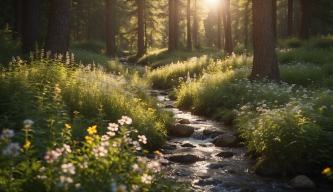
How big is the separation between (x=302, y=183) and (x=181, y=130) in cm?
498

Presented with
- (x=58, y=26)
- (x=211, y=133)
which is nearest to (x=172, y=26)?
(x=58, y=26)

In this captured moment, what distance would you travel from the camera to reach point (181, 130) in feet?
44.3

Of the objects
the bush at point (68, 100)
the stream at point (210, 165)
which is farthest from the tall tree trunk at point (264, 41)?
the bush at point (68, 100)

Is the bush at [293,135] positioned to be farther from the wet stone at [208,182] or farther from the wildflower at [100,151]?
the wildflower at [100,151]

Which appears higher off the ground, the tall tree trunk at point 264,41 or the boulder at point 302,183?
the tall tree trunk at point 264,41

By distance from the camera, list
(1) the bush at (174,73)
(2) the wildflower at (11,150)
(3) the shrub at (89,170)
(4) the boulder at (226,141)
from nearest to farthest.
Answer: (2) the wildflower at (11,150) → (3) the shrub at (89,170) → (4) the boulder at (226,141) → (1) the bush at (174,73)

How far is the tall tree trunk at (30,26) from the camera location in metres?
21.9

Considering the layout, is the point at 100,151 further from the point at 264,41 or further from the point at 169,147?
the point at 264,41

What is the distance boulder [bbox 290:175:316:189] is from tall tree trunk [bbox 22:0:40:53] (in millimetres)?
15896

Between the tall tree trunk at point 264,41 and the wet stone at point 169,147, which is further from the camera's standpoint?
the tall tree trunk at point 264,41

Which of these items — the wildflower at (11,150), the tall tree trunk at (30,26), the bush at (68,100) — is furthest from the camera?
the tall tree trunk at (30,26)

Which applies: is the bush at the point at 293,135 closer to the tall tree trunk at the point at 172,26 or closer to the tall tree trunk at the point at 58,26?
the tall tree trunk at the point at 58,26

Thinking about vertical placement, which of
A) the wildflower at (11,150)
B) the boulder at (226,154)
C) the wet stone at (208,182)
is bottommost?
the wet stone at (208,182)

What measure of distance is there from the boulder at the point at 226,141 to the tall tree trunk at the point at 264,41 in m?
4.86
